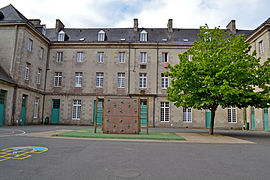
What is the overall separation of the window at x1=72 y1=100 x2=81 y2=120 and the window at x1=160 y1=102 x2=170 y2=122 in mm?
10332

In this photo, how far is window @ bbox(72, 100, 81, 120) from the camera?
94.5ft

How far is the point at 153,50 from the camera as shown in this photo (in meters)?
29.1

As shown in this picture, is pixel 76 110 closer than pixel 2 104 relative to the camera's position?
No

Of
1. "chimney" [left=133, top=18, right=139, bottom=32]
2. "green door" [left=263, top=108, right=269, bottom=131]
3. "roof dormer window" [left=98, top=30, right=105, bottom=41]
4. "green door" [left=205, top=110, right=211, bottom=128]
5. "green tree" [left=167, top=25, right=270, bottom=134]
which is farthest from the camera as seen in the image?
"chimney" [left=133, top=18, right=139, bottom=32]

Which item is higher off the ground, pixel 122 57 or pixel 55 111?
pixel 122 57

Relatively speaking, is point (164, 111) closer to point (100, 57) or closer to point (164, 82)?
point (164, 82)

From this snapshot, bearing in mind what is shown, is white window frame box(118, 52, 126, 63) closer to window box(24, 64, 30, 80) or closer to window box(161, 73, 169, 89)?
window box(161, 73, 169, 89)

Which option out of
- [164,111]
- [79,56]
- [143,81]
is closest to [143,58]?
[143,81]

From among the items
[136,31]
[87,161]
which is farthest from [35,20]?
[87,161]

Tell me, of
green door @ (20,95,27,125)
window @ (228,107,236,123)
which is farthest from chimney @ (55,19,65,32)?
window @ (228,107,236,123)

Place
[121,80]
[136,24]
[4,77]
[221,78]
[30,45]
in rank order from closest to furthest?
[221,78]
[4,77]
[30,45]
[121,80]
[136,24]

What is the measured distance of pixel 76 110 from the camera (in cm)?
2892

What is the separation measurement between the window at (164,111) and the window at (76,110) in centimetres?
1033

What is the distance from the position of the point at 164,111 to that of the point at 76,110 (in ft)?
36.4
